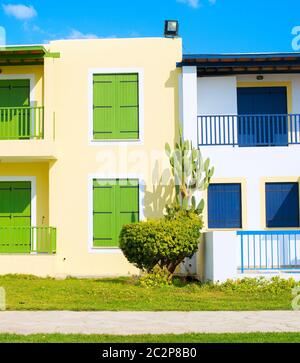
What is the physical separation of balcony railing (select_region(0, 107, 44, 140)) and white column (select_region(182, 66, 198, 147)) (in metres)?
4.40

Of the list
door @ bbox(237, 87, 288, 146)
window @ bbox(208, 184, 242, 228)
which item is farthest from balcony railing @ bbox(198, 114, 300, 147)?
window @ bbox(208, 184, 242, 228)

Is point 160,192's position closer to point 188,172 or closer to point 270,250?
point 188,172

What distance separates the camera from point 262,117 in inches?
851

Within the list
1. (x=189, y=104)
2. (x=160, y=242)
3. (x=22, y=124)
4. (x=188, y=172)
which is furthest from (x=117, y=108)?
(x=160, y=242)

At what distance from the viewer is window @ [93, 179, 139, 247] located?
20.8 metres

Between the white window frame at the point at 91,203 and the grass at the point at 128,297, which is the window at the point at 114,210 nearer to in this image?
the white window frame at the point at 91,203

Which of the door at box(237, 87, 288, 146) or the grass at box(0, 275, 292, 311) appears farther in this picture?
the door at box(237, 87, 288, 146)

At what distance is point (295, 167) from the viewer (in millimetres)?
20438

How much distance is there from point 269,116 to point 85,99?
5.64 m

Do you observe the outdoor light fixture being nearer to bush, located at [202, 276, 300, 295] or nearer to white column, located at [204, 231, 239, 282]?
white column, located at [204, 231, 239, 282]

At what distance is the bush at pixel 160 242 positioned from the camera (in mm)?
17328

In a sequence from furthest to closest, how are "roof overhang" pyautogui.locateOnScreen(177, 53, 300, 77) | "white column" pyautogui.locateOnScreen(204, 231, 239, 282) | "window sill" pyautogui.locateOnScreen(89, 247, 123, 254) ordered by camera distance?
1. "window sill" pyautogui.locateOnScreen(89, 247, 123, 254)
2. "roof overhang" pyautogui.locateOnScreen(177, 53, 300, 77)
3. "white column" pyautogui.locateOnScreen(204, 231, 239, 282)

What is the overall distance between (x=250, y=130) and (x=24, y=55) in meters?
7.34

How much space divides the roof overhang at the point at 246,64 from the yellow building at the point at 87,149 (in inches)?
33.8
